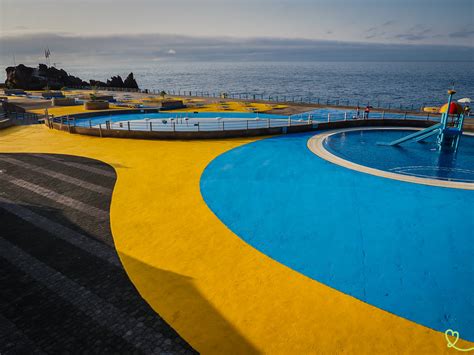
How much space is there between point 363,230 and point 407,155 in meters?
14.4

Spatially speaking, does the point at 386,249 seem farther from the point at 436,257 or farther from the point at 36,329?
the point at 36,329

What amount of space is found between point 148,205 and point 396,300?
411 inches

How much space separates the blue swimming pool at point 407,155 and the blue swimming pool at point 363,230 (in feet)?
11.8

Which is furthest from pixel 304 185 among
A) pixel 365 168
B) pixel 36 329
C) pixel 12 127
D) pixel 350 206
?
pixel 12 127

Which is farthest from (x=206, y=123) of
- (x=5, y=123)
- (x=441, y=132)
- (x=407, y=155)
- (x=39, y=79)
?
(x=39, y=79)

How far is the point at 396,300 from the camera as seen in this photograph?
8430 mm

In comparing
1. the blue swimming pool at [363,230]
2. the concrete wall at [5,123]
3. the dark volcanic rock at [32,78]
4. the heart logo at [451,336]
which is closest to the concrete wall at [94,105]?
the concrete wall at [5,123]

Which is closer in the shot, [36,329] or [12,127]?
[36,329]

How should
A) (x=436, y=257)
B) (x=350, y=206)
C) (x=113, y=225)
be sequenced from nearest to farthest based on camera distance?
(x=436, y=257), (x=113, y=225), (x=350, y=206)

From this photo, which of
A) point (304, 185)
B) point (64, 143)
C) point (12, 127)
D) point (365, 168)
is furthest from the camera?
point (12, 127)

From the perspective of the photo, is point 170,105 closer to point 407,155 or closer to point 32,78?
point 407,155

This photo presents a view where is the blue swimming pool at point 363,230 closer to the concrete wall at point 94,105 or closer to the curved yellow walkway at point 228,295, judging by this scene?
the curved yellow walkway at point 228,295

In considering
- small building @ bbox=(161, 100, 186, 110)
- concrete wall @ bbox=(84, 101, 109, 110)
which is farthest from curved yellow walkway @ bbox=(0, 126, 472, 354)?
concrete wall @ bbox=(84, 101, 109, 110)

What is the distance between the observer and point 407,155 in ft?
77.4
